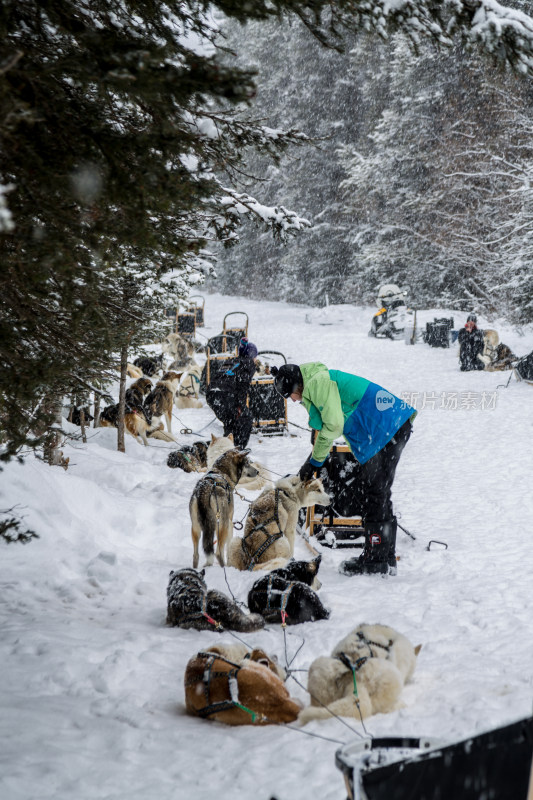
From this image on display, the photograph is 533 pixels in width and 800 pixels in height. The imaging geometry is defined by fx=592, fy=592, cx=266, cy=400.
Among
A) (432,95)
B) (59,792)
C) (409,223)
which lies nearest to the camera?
(59,792)

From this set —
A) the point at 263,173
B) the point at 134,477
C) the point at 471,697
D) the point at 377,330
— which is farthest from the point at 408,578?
the point at 263,173

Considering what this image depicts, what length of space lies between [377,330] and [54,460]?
1774 centimetres

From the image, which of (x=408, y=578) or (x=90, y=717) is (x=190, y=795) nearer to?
(x=90, y=717)

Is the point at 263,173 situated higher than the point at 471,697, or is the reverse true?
the point at 263,173

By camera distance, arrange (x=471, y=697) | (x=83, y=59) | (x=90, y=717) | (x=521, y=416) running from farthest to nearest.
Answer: (x=521, y=416) < (x=471, y=697) < (x=90, y=717) < (x=83, y=59)

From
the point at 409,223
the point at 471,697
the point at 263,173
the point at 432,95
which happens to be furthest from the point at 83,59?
the point at 263,173

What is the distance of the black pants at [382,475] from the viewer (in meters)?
4.62

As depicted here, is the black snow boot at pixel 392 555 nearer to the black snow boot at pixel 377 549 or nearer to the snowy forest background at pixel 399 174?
the black snow boot at pixel 377 549

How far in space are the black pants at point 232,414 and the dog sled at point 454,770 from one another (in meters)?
7.34

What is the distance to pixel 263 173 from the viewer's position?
36.0m

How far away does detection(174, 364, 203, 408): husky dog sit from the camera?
12516 mm

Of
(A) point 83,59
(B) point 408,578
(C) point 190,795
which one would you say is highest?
(A) point 83,59

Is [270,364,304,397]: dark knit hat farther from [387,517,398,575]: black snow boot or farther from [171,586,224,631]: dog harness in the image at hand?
[171,586,224,631]: dog harness

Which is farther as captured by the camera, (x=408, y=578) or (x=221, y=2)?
(x=408, y=578)
